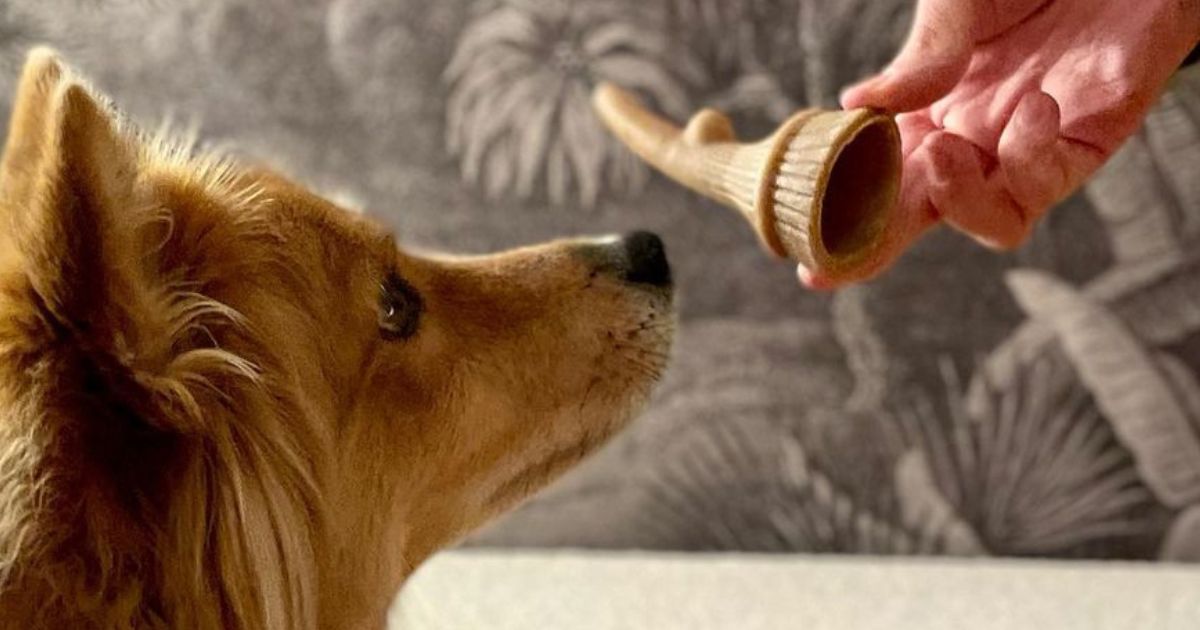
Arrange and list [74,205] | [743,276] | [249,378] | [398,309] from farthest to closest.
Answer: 1. [743,276]
2. [398,309]
3. [249,378]
4. [74,205]

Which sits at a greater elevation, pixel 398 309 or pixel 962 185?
pixel 398 309

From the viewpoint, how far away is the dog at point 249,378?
20.8 inches

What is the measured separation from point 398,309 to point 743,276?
2.04ft

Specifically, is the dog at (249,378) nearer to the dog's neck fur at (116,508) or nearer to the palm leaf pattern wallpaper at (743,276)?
the dog's neck fur at (116,508)

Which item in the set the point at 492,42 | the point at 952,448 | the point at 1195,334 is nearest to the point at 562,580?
the point at 952,448

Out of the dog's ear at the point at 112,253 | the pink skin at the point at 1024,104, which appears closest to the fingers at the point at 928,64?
the pink skin at the point at 1024,104

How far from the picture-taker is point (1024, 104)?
67 cm

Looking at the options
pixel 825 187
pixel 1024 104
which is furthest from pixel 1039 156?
pixel 825 187

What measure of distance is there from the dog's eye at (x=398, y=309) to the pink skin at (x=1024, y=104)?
→ 0.81 ft

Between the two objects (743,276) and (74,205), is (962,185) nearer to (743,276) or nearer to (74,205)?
(74,205)

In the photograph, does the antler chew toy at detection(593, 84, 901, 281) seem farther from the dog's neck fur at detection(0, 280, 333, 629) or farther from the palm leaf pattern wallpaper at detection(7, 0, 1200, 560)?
the palm leaf pattern wallpaper at detection(7, 0, 1200, 560)

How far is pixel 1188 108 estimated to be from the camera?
1.20 metres

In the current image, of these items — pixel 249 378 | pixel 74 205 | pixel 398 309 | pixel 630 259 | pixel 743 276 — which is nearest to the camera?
pixel 74 205

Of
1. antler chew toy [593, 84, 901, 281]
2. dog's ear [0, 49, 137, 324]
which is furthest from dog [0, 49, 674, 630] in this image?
antler chew toy [593, 84, 901, 281]
